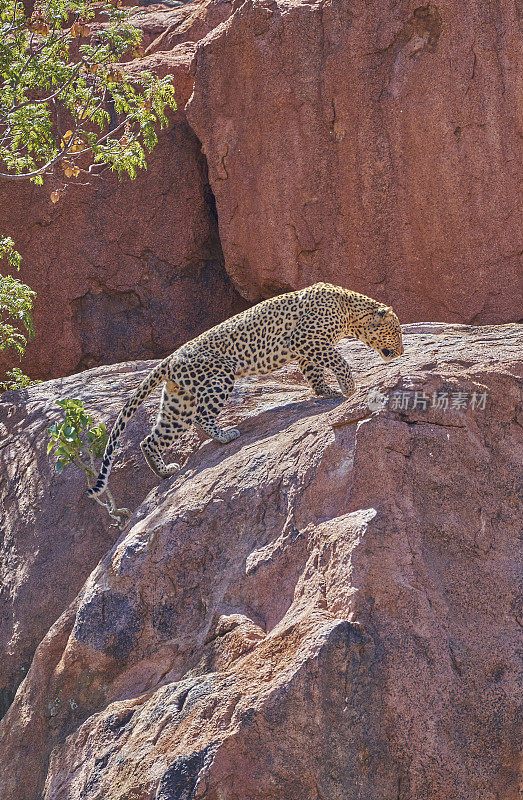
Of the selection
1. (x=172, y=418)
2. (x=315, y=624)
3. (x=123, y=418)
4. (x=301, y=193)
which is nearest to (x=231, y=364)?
(x=172, y=418)

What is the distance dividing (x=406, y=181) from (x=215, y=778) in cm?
1001

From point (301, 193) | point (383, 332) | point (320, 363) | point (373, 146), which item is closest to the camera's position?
point (320, 363)

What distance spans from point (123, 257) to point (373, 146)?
4.63 m

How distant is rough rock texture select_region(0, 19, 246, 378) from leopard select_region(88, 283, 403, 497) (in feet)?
22.2

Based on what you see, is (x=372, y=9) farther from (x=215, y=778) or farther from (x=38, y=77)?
(x=215, y=778)

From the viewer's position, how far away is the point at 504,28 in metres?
12.4

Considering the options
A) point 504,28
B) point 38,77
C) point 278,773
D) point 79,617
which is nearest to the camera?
point 278,773

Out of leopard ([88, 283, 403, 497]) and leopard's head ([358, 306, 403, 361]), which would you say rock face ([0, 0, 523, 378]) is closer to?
leopard's head ([358, 306, 403, 361])

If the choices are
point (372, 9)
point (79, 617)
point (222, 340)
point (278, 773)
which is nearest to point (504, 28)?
point (372, 9)

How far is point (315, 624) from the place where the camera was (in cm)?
515

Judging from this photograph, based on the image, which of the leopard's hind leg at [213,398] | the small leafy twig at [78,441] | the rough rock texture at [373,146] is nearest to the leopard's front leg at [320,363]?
the leopard's hind leg at [213,398]

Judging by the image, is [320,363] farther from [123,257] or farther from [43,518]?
[123,257]

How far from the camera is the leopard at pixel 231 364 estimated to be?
26.3 ft

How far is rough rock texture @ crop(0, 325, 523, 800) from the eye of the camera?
491 cm
